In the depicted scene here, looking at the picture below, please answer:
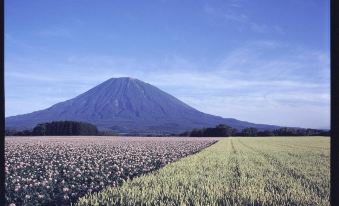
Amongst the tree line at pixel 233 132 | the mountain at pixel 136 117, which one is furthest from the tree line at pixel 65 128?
the mountain at pixel 136 117

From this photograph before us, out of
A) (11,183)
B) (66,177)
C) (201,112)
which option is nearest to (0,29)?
(11,183)

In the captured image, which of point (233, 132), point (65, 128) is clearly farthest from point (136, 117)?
point (65, 128)

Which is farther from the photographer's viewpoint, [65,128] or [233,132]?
[233,132]

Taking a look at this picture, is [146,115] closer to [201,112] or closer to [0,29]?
[201,112]

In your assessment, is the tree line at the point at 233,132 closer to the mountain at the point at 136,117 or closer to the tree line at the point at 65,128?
the tree line at the point at 65,128

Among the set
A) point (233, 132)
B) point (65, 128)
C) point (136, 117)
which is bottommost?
point (233, 132)

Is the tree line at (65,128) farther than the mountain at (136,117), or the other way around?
the mountain at (136,117)

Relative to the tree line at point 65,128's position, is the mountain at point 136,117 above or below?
above

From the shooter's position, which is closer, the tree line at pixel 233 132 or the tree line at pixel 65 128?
the tree line at pixel 65 128

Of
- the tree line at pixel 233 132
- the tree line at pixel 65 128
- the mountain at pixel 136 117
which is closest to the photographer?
the tree line at pixel 65 128

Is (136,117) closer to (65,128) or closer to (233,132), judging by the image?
(233,132)

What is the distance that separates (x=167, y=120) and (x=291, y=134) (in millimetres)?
92162

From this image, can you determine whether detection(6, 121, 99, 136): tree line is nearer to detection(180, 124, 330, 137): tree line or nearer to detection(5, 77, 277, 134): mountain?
detection(180, 124, 330, 137): tree line

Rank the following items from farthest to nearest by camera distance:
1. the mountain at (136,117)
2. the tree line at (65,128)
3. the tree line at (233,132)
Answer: the mountain at (136,117) < the tree line at (233,132) < the tree line at (65,128)
